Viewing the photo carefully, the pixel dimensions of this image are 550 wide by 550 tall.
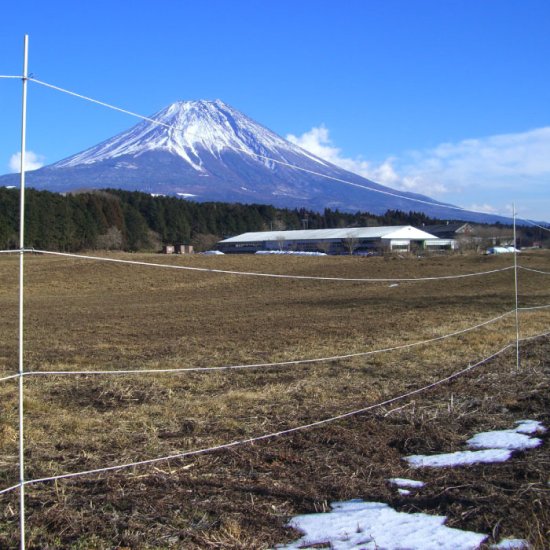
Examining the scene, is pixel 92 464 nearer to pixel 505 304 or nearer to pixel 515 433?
pixel 515 433

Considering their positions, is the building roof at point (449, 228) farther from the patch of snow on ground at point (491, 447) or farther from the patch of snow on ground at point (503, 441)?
the patch of snow on ground at point (503, 441)

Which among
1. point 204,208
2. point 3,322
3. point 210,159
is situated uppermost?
point 210,159

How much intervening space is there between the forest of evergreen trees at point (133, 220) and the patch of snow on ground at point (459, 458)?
6399 centimetres

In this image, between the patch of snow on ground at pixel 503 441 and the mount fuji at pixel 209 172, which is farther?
the mount fuji at pixel 209 172

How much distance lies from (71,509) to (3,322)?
1847 centimetres

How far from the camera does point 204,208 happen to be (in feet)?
338

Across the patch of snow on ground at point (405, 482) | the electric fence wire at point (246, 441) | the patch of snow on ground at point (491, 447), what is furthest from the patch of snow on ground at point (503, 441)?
the electric fence wire at point (246, 441)

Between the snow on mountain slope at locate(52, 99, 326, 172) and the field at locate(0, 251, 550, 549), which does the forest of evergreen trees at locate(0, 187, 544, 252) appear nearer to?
the snow on mountain slope at locate(52, 99, 326, 172)

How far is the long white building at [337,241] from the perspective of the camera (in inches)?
3580

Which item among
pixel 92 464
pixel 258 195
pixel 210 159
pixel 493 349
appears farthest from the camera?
pixel 210 159

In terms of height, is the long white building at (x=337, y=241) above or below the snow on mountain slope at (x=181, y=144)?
below

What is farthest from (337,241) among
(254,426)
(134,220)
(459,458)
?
(459,458)

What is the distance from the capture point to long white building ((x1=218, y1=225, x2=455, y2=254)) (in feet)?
298

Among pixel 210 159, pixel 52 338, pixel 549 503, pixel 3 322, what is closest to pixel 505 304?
pixel 52 338
